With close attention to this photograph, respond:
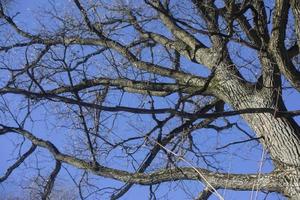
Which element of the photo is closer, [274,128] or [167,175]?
[274,128]

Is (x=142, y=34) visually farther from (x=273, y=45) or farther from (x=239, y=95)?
(x=273, y=45)

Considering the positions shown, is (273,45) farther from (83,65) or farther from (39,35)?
(39,35)

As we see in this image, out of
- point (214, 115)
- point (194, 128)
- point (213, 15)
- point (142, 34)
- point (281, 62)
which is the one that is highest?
point (142, 34)

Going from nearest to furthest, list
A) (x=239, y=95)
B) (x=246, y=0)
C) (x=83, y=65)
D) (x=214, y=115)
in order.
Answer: (x=214, y=115), (x=246, y=0), (x=239, y=95), (x=83, y=65)

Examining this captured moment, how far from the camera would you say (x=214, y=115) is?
451 cm

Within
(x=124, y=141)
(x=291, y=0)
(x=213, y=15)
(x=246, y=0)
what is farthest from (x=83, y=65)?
(x=291, y=0)

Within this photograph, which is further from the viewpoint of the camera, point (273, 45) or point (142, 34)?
point (142, 34)

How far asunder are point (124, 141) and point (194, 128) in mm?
1067

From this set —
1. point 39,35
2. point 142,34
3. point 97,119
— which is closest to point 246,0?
point 97,119

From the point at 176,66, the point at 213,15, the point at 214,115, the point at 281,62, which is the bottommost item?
the point at 214,115

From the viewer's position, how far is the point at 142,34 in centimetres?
775

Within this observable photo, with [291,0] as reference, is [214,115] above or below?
below

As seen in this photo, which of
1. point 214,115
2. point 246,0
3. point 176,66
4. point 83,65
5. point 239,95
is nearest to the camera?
point 214,115

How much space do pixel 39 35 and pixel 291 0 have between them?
14.2 feet
